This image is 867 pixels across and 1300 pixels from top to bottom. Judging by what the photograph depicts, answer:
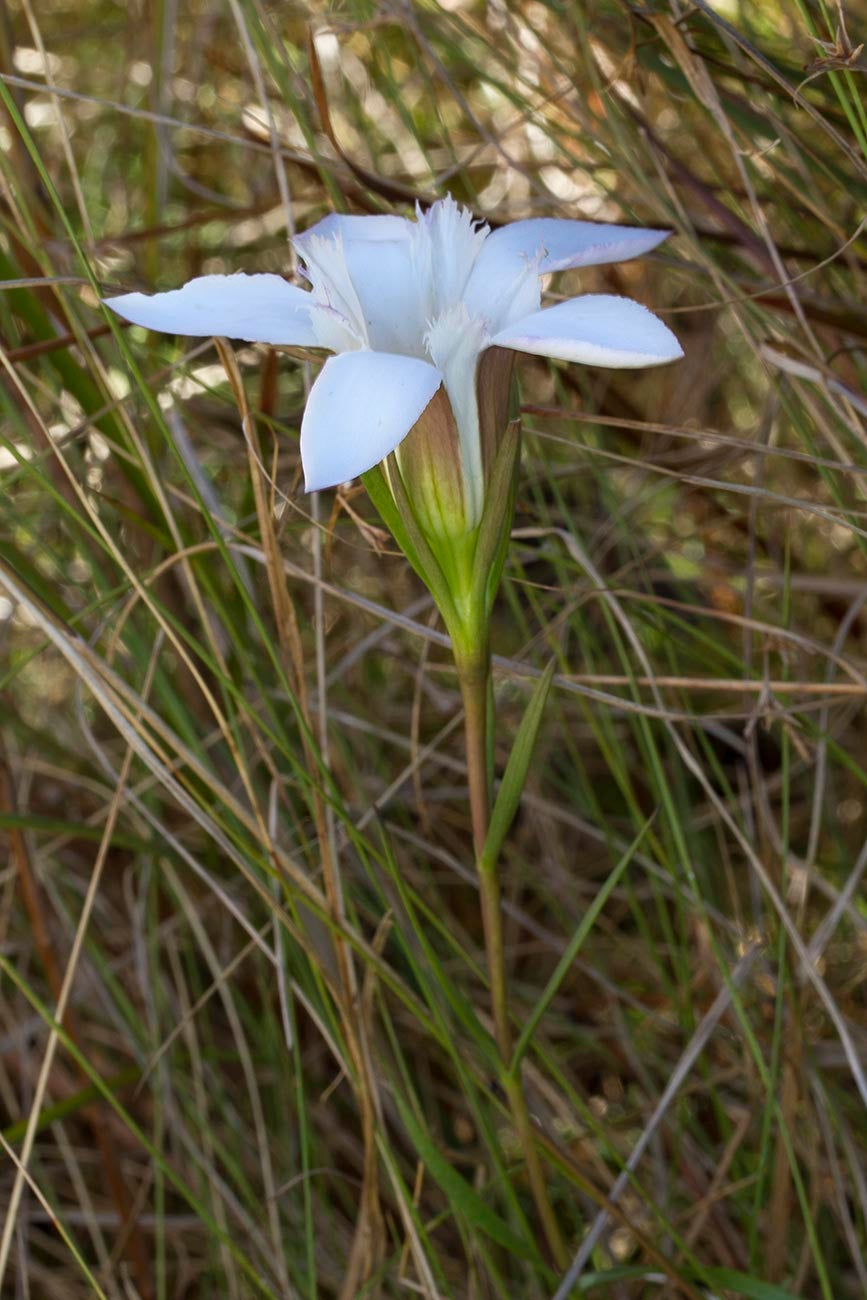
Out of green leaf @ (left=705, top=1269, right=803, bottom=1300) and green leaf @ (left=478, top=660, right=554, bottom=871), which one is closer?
green leaf @ (left=478, top=660, right=554, bottom=871)

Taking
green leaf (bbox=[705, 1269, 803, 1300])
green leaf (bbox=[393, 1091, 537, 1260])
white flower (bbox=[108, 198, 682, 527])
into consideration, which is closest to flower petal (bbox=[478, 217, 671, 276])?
white flower (bbox=[108, 198, 682, 527])

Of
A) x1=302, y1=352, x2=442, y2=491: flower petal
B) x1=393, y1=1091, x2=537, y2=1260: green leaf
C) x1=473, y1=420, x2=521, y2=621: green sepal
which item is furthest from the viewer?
x1=393, y1=1091, x2=537, y2=1260: green leaf

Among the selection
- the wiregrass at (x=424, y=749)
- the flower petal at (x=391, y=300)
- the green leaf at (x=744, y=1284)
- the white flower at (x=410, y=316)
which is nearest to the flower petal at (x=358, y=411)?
the white flower at (x=410, y=316)

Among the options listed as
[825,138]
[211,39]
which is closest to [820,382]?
[825,138]

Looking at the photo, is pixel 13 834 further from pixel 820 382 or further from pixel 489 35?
pixel 489 35

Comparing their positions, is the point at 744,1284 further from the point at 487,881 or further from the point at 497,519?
the point at 497,519

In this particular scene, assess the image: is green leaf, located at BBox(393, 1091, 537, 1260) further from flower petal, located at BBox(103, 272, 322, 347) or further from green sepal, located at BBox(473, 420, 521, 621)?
flower petal, located at BBox(103, 272, 322, 347)
